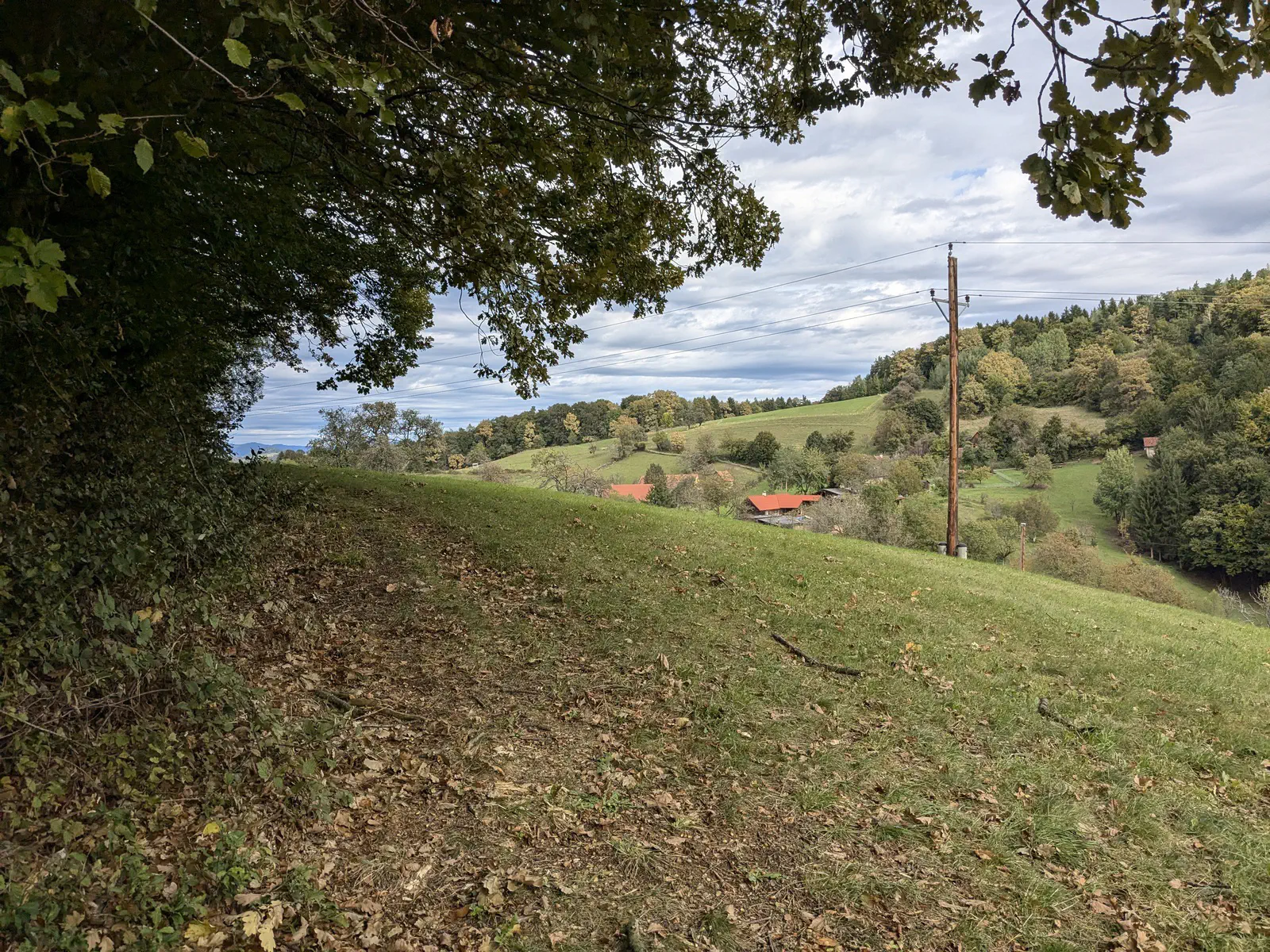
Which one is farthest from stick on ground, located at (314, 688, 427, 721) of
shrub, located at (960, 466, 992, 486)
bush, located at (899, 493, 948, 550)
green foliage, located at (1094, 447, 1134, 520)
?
shrub, located at (960, 466, 992, 486)

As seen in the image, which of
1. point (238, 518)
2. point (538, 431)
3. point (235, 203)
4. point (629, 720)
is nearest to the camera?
point (629, 720)

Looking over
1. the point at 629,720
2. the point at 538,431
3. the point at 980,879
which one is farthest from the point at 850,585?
the point at 538,431

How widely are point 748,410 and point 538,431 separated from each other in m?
57.1

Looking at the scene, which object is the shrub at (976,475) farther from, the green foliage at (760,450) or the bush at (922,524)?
the bush at (922,524)

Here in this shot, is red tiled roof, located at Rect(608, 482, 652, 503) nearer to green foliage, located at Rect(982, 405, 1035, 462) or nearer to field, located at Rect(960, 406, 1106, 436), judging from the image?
green foliage, located at Rect(982, 405, 1035, 462)

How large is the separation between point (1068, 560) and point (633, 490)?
95.9ft

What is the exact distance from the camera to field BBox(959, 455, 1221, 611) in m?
53.7

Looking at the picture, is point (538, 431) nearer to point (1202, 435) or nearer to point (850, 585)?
point (850, 585)

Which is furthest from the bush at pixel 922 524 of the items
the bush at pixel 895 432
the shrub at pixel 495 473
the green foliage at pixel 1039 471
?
the green foliage at pixel 1039 471

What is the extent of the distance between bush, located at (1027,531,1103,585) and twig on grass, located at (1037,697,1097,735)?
3801 cm

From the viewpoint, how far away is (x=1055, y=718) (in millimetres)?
6328

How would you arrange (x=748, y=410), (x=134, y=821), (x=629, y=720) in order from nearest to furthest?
1. (x=134, y=821)
2. (x=629, y=720)
3. (x=748, y=410)

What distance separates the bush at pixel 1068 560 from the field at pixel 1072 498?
822cm

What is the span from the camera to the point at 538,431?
48.6m
